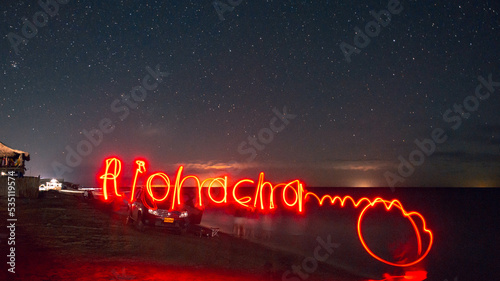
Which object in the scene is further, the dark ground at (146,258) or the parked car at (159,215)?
the parked car at (159,215)

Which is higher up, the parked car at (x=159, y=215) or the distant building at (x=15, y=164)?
the distant building at (x=15, y=164)

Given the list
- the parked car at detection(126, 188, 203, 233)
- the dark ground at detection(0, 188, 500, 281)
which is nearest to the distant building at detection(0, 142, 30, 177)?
the dark ground at detection(0, 188, 500, 281)

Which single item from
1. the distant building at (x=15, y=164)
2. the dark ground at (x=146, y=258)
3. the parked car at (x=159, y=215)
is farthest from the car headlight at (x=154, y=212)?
the distant building at (x=15, y=164)

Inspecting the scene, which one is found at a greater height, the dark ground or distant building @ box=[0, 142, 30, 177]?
distant building @ box=[0, 142, 30, 177]

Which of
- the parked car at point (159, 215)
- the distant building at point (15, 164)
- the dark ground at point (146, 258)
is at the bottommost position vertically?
the dark ground at point (146, 258)

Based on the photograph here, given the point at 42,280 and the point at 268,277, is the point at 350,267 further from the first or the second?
the point at 42,280

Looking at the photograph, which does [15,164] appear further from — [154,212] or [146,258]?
[146,258]

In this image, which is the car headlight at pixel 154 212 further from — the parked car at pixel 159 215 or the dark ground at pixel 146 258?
the dark ground at pixel 146 258

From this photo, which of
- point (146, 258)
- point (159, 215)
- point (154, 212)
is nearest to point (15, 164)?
point (154, 212)

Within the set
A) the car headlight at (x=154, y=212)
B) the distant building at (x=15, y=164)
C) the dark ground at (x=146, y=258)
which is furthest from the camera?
the distant building at (x=15, y=164)

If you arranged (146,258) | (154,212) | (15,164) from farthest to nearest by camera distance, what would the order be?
1. (15,164)
2. (154,212)
3. (146,258)

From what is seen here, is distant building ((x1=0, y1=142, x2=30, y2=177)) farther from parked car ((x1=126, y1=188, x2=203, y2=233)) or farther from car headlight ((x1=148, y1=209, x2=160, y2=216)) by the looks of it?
car headlight ((x1=148, y1=209, x2=160, y2=216))

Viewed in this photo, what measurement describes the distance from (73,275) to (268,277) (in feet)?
15.9

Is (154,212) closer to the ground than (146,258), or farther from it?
farther from it
